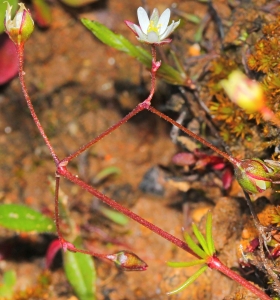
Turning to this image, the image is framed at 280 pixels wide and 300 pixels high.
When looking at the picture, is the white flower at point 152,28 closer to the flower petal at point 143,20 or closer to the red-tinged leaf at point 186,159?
the flower petal at point 143,20

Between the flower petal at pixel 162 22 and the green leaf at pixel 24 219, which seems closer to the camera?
the flower petal at pixel 162 22

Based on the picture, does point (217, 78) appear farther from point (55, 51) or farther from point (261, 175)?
point (55, 51)

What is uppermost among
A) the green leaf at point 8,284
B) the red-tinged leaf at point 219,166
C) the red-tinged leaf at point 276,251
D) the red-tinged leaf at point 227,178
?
the red-tinged leaf at point 276,251

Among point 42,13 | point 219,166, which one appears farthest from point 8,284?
point 42,13

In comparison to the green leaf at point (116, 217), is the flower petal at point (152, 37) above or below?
above

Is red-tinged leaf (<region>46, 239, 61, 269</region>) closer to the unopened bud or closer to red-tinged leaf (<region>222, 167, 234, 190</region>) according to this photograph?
the unopened bud

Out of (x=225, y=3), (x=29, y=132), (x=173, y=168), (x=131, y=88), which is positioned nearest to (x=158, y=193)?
(x=173, y=168)

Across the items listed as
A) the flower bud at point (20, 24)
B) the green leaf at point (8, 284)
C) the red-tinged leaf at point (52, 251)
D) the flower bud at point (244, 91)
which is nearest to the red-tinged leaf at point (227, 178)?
the flower bud at point (244, 91)

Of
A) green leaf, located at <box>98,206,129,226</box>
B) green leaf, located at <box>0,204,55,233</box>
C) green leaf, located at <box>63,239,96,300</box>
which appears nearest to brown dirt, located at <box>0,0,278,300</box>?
green leaf, located at <box>98,206,129,226</box>
